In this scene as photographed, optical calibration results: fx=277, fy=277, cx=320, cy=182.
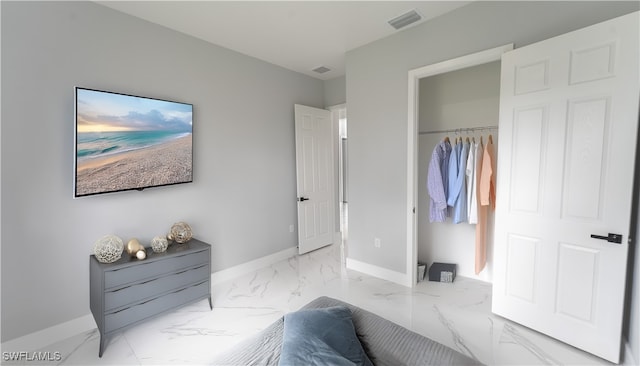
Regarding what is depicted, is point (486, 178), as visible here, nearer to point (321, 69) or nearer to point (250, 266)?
point (321, 69)

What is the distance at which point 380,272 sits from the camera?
325cm

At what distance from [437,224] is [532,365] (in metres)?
1.74

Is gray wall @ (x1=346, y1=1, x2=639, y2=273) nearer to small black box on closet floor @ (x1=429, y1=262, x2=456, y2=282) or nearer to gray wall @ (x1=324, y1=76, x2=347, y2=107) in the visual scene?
small black box on closet floor @ (x1=429, y1=262, x2=456, y2=282)

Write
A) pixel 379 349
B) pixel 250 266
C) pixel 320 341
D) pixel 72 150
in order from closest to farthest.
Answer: pixel 320 341 < pixel 379 349 < pixel 72 150 < pixel 250 266

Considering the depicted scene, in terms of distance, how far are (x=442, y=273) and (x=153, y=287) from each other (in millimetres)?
2832

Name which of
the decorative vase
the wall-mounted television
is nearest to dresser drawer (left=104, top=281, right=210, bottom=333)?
the decorative vase

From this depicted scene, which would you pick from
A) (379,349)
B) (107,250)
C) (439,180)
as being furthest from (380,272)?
(107,250)

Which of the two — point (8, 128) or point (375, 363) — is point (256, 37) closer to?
point (8, 128)

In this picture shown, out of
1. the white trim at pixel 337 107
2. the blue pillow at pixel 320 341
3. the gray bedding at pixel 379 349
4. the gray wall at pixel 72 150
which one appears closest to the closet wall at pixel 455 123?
the white trim at pixel 337 107

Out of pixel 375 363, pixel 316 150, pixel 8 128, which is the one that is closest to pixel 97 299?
pixel 8 128

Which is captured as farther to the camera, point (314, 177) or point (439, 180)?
point (314, 177)

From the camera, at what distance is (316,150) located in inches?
166

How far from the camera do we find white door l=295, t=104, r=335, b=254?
3998mm

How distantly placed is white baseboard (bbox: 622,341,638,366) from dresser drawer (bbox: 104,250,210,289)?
122 inches
